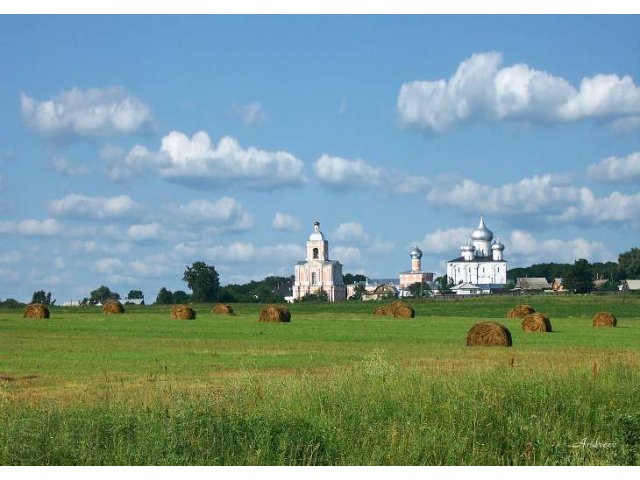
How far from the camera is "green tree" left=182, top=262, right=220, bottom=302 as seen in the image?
18112 centimetres

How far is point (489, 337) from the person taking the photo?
131 feet

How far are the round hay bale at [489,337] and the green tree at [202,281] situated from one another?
141 metres

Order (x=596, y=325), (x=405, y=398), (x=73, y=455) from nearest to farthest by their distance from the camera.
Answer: (x=73, y=455) → (x=405, y=398) → (x=596, y=325)

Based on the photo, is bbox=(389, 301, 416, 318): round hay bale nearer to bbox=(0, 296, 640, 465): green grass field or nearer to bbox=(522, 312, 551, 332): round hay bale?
bbox=(522, 312, 551, 332): round hay bale

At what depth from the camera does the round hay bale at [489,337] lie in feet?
131

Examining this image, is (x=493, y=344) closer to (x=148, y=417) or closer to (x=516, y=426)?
(x=516, y=426)

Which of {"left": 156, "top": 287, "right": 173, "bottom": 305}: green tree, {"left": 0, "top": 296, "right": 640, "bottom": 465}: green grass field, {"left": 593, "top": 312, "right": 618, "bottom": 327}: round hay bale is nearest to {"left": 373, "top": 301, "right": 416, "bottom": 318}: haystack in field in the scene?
{"left": 593, "top": 312, "right": 618, "bottom": 327}: round hay bale

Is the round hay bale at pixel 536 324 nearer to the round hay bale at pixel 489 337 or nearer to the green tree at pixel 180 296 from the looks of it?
the round hay bale at pixel 489 337

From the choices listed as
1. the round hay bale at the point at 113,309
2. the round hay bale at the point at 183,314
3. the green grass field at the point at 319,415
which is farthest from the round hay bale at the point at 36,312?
the green grass field at the point at 319,415

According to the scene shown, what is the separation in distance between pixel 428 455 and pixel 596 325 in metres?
45.6

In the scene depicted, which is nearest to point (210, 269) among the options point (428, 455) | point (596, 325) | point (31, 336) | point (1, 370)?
point (596, 325)

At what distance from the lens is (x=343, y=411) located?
1883 centimetres

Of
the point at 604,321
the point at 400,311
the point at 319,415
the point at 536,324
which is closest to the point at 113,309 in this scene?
the point at 400,311

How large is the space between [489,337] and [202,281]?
144 meters
